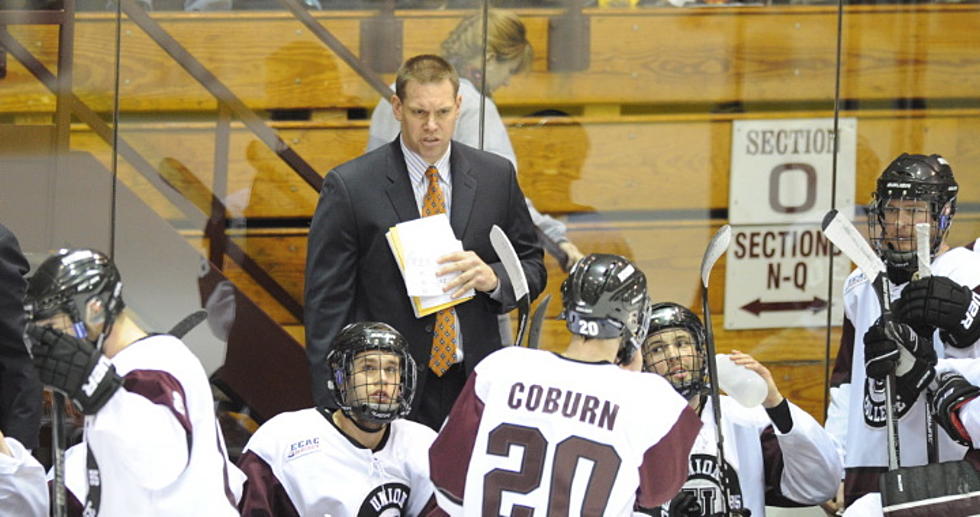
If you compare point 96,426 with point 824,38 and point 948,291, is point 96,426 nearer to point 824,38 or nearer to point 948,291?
point 948,291

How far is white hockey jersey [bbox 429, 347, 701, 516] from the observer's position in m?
2.87

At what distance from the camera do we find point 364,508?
3596 mm

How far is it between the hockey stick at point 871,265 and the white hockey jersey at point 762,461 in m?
0.22

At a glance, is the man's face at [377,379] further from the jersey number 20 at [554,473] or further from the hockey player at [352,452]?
the jersey number 20 at [554,473]

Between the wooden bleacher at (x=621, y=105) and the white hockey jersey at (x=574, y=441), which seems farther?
the wooden bleacher at (x=621, y=105)

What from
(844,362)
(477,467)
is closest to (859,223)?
(844,362)

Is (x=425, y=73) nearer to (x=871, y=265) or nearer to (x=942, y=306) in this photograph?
(x=871, y=265)

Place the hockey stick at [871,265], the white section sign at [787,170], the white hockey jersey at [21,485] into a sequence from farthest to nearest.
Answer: the white section sign at [787,170] < the hockey stick at [871,265] < the white hockey jersey at [21,485]

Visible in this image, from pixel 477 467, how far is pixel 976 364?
1.28 m

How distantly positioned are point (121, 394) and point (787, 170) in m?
3.02

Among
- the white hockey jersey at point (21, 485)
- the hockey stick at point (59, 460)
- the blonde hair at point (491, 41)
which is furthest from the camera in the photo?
the blonde hair at point (491, 41)

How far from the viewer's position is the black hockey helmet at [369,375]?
3576 mm

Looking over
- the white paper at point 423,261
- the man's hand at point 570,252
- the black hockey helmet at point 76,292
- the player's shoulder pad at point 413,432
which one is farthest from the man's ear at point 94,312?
the man's hand at point 570,252

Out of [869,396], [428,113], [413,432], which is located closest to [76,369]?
[413,432]
